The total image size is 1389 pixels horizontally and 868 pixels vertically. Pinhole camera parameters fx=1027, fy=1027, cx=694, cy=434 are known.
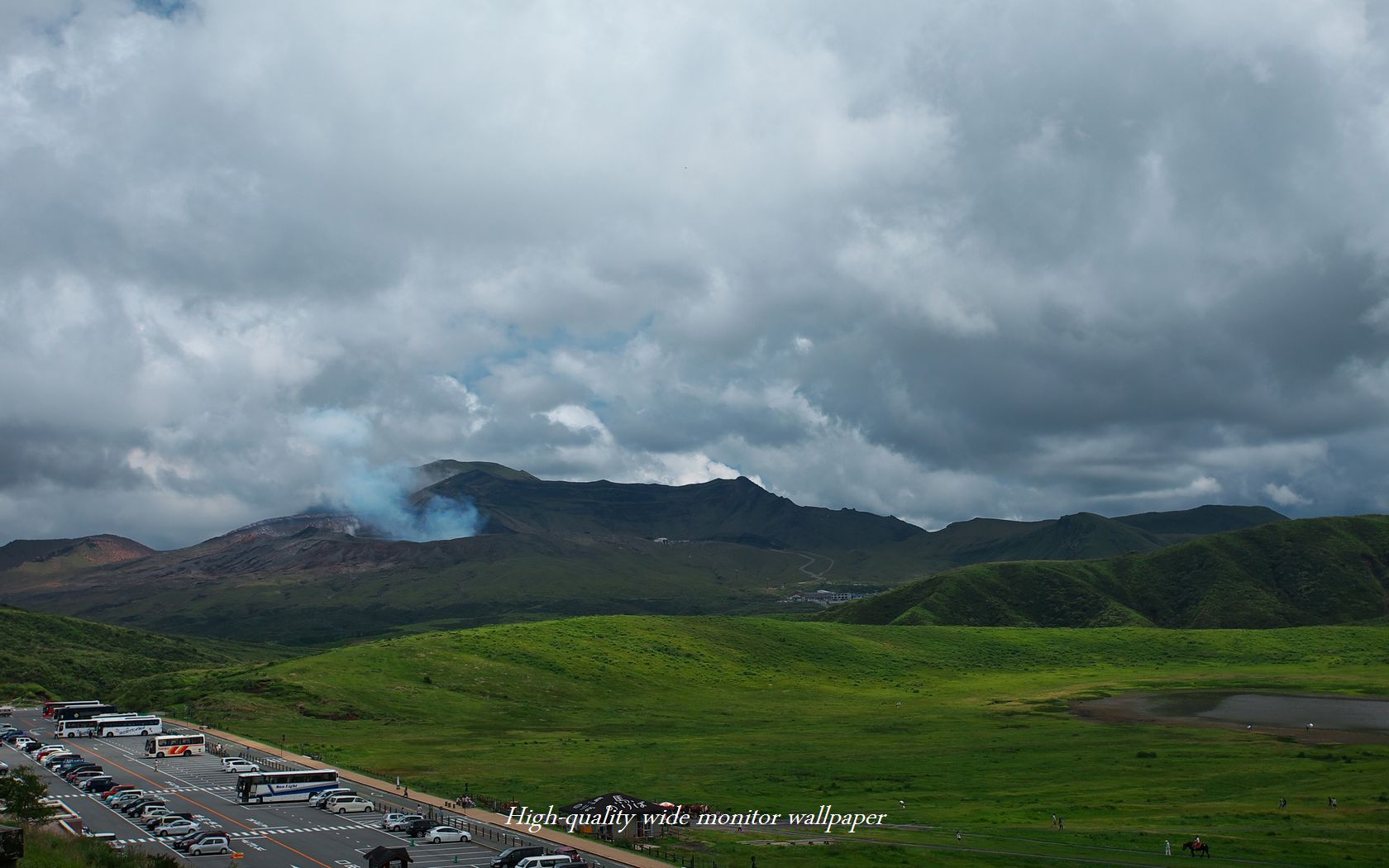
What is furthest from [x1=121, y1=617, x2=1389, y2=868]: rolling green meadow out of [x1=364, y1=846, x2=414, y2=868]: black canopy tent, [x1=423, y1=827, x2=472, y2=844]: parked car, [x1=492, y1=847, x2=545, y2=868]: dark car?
[x1=364, y1=846, x2=414, y2=868]: black canopy tent

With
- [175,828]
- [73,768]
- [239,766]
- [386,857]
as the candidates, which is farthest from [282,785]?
[386,857]

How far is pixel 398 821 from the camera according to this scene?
63.2m

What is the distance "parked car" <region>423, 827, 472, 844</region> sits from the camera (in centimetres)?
5981

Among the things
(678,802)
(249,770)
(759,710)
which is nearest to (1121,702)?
(759,710)

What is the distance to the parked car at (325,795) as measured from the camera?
70.8 m

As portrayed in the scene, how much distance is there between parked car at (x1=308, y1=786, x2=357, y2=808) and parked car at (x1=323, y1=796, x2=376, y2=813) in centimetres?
61

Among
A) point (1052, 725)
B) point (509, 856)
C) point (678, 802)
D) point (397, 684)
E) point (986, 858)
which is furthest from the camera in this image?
point (397, 684)

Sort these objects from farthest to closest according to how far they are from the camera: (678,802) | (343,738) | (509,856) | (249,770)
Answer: (343,738)
(249,770)
(678,802)
(509,856)

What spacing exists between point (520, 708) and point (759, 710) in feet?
110

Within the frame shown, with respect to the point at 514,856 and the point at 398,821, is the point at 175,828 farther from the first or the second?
the point at 514,856

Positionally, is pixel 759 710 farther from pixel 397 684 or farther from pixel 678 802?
pixel 678 802

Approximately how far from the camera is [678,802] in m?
74.2

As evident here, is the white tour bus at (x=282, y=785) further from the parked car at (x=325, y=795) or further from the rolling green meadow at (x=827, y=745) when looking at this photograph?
the rolling green meadow at (x=827, y=745)

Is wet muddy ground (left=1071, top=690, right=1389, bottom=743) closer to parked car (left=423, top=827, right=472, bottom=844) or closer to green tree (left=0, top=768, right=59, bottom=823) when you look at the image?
parked car (left=423, top=827, right=472, bottom=844)
